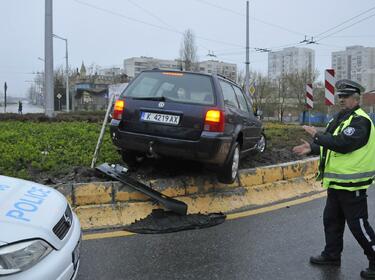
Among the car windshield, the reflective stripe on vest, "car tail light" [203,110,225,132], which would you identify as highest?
the car windshield

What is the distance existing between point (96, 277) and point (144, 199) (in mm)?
1974

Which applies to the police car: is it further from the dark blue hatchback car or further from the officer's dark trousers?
the dark blue hatchback car

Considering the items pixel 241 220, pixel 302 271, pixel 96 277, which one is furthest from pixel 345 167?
pixel 96 277

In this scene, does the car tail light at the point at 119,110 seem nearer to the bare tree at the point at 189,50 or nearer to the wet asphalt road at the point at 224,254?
the wet asphalt road at the point at 224,254

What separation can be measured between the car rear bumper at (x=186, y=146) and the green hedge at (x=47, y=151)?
3.80 ft

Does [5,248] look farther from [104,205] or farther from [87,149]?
[87,149]

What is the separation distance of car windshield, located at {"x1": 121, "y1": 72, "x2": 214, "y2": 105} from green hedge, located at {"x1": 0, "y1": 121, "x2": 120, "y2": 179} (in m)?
1.40

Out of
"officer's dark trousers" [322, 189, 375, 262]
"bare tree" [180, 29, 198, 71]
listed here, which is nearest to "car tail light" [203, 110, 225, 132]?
"officer's dark trousers" [322, 189, 375, 262]

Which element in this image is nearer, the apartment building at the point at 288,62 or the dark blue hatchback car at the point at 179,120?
the dark blue hatchback car at the point at 179,120

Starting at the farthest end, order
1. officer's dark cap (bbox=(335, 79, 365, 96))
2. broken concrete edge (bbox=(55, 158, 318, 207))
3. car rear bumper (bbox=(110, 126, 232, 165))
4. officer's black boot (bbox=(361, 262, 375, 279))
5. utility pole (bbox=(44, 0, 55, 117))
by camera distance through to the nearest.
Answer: utility pole (bbox=(44, 0, 55, 117)) → car rear bumper (bbox=(110, 126, 232, 165)) → broken concrete edge (bbox=(55, 158, 318, 207)) → officer's dark cap (bbox=(335, 79, 365, 96)) → officer's black boot (bbox=(361, 262, 375, 279))

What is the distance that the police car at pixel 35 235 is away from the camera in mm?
2531

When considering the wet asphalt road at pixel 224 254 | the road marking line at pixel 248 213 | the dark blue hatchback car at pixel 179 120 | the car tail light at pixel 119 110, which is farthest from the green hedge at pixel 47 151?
the wet asphalt road at pixel 224 254

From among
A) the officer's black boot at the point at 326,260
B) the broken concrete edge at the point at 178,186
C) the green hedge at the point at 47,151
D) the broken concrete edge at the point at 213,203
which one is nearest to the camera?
the officer's black boot at the point at 326,260

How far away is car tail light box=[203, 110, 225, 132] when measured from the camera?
577 centimetres
